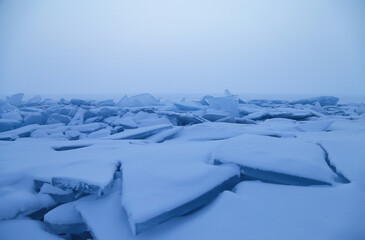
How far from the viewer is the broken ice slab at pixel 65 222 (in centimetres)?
101

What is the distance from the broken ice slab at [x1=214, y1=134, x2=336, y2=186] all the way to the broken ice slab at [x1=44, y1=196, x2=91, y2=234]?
0.79 metres

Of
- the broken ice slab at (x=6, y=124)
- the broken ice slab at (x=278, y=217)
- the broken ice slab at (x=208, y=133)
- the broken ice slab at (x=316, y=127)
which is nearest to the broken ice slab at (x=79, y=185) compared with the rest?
the broken ice slab at (x=278, y=217)

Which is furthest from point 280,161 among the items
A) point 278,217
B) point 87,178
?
point 87,178

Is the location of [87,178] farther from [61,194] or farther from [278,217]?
[278,217]

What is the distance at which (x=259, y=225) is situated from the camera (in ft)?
2.63

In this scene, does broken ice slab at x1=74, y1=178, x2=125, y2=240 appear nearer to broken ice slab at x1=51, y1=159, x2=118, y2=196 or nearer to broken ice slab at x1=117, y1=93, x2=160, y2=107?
broken ice slab at x1=51, y1=159, x2=118, y2=196

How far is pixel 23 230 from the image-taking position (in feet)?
3.15

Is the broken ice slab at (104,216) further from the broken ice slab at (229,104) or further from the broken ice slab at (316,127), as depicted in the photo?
the broken ice slab at (229,104)

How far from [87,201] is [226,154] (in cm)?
82

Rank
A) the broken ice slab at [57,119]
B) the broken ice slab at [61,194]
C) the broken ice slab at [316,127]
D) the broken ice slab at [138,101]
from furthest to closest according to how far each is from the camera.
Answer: the broken ice slab at [138,101] → the broken ice slab at [57,119] → the broken ice slab at [316,127] → the broken ice slab at [61,194]

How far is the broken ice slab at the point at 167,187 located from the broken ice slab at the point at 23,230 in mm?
362

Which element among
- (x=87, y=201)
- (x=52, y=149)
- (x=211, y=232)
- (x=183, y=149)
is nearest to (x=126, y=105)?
(x=52, y=149)

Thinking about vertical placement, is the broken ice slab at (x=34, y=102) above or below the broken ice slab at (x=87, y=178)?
below

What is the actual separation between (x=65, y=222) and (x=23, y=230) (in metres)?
0.16
